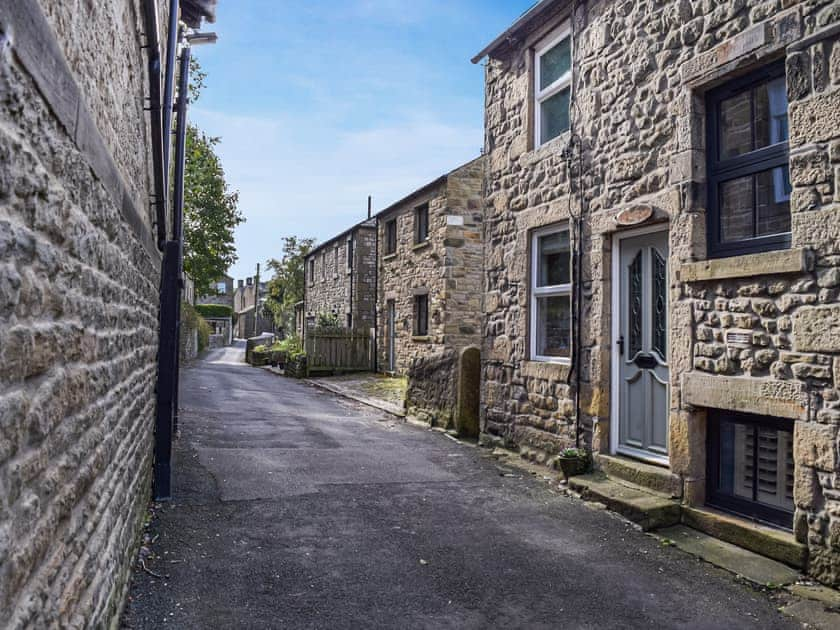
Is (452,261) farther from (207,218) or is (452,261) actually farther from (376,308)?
(207,218)

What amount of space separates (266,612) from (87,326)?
2188 millimetres

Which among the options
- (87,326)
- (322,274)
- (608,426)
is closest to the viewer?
(87,326)

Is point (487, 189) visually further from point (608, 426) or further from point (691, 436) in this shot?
point (691, 436)

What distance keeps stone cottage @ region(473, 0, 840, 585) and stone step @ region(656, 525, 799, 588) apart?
10 centimetres

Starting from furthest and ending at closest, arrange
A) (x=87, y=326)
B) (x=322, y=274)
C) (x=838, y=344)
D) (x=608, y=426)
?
(x=322, y=274), (x=608, y=426), (x=838, y=344), (x=87, y=326)

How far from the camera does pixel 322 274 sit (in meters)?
28.0

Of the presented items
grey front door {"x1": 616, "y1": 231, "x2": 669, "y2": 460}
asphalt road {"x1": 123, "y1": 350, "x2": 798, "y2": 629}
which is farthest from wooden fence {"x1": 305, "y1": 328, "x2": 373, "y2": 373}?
grey front door {"x1": 616, "y1": 231, "x2": 669, "y2": 460}

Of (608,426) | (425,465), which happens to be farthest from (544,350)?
(425,465)

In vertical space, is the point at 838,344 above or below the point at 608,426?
above

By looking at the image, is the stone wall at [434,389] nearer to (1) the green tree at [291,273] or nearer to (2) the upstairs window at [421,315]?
(2) the upstairs window at [421,315]

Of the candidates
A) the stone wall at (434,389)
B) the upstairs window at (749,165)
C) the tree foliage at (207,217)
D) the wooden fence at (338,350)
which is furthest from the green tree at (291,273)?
the upstairs window at (749,165)

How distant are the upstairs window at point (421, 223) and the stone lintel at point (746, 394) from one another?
13.1 metres

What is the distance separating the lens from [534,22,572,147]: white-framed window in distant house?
786cm

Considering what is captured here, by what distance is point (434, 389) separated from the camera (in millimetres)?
10688
